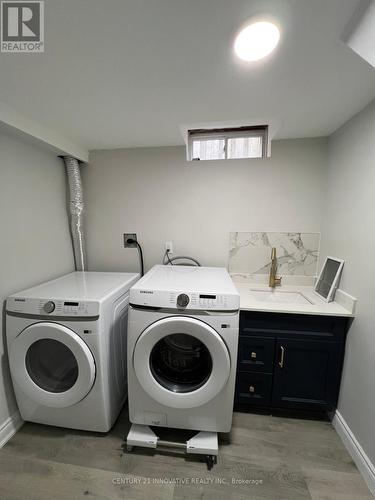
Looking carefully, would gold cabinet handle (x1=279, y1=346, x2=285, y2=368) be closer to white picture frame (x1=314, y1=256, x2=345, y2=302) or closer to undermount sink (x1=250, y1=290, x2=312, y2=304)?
undermount sink (x1=250, y1=290, x2=312, y2=304)

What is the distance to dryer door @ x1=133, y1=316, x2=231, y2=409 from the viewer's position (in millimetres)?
1146

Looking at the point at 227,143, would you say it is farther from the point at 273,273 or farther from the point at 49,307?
the point at 49,307

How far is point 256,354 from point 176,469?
794 mm

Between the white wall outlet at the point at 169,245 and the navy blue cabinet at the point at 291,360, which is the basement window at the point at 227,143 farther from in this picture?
the navy blue cabinet at the point at 291,360

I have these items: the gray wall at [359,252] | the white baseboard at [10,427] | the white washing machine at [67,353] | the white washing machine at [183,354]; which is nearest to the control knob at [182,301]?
the white washing machine at [183,354]

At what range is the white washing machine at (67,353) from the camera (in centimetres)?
120

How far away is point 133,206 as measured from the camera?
197 centimetres

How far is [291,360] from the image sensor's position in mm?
1443

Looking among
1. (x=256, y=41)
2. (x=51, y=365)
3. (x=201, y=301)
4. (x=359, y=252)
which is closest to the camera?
(x=256, y=41)

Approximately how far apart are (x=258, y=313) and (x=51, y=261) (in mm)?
1653

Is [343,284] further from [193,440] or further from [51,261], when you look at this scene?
[51,261]

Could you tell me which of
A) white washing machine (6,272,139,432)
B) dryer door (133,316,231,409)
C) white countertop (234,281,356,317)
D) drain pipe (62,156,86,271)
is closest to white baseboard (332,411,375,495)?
white countertop (234,281,356,317)

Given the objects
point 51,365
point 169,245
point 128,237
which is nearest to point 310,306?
point 169,245

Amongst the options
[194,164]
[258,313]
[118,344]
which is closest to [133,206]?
[194,164]
